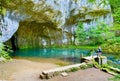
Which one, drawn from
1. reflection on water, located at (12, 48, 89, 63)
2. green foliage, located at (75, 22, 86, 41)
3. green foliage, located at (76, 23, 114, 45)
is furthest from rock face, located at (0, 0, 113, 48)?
reflection on water, located at (12, 48, 89, 63)

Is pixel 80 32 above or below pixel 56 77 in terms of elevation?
above

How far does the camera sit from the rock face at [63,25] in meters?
26.7

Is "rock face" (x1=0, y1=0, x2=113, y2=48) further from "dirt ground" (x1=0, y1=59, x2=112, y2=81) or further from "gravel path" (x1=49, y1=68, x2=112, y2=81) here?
"gravel path" (x1=49, y1=68, x2=112, y2=81)

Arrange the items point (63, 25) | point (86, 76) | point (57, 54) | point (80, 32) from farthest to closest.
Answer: point (80, 32)
point (63, 25)
point (57, 54)
point (86, 76)

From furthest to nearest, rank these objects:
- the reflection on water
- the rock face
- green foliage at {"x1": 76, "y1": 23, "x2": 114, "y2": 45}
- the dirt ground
Result: green foliage at {"x1": 76, "y1": 23, "x2": 114, "y2": 45}, the rock face, the reflection on water, the dirt ground

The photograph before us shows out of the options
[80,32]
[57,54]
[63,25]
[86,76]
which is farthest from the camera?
[80,32]

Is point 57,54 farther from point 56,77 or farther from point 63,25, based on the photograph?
point 56,77

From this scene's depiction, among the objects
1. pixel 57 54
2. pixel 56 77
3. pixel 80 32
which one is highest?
pixel 80 32

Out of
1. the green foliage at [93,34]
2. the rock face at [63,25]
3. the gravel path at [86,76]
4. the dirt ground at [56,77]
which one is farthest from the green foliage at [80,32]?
the gravel path at [86,76]

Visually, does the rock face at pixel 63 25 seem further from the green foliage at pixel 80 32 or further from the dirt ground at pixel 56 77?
the dirt ground at pixel 56 77

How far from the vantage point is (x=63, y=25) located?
2773cm

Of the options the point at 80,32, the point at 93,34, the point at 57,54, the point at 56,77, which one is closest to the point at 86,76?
the point at 56,77

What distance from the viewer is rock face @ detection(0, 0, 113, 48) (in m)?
26.7

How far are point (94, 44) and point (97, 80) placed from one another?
1684 centimetres
